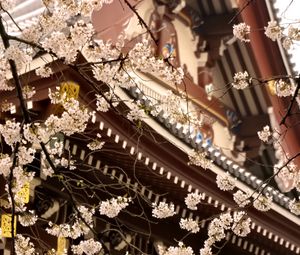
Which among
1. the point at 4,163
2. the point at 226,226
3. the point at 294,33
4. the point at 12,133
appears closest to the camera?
the point at 12,133

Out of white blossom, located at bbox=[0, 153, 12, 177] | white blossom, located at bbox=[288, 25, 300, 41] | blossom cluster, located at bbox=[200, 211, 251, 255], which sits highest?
white blossom, located at bbox=[288, 25, 300, 41]

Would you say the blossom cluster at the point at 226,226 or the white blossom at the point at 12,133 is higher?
the blossom cluster at the point at 226,226

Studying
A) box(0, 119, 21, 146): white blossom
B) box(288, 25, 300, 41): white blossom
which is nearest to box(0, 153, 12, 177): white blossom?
box(0, 119, 21, 146): white blossom

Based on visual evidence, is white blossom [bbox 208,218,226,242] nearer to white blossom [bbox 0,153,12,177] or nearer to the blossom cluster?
the blossom cluster

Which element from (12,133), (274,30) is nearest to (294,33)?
(274,30)

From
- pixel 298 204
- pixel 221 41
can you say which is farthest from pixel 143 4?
pixel 298 204

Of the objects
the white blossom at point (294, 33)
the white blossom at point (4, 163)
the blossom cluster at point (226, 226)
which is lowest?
the white blossom at point (4, 163)

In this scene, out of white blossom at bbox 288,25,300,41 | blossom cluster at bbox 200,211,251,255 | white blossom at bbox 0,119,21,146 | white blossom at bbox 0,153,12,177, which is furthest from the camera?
blossom cluster at bbox 200,211,251,255

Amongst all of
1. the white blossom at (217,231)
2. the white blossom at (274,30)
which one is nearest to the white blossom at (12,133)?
the white blossom at (274,30)

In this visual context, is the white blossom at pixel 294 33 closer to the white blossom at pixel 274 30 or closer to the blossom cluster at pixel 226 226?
the white blossom at pixel 274 30

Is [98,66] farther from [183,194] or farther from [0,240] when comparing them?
[183,194]

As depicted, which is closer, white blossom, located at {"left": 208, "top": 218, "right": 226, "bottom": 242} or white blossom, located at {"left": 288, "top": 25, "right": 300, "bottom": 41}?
white blossom, located at {"left": 288, "top": 25, "right": 300, "bottom": 41}

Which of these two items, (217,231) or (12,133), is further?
(217,231)

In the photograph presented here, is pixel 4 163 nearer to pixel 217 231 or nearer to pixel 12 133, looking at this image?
pixel 12 133
